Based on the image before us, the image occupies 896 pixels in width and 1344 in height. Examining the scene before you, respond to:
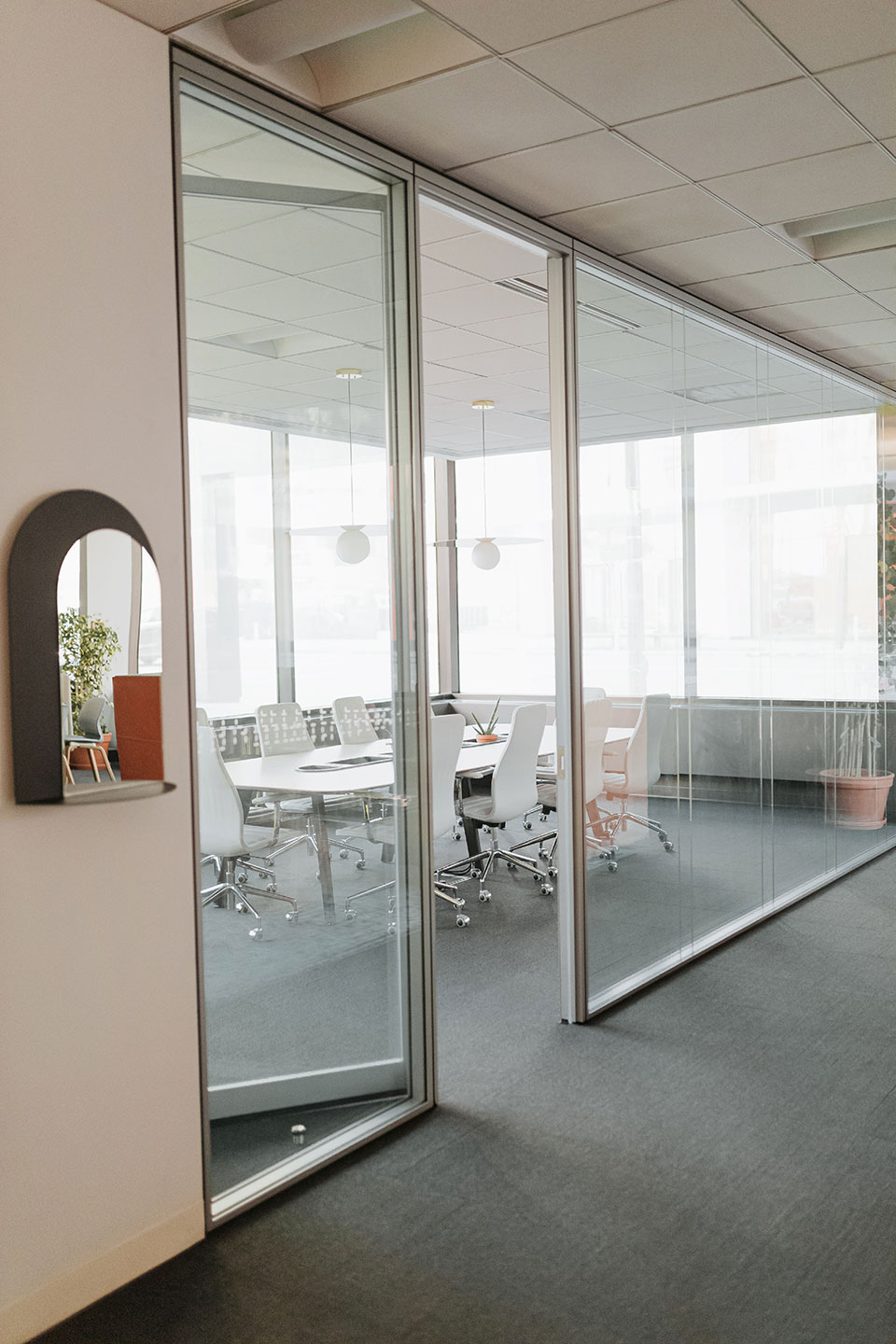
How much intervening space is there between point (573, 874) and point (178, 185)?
2.69 metres

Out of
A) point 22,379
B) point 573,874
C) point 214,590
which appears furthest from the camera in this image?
point 573,874

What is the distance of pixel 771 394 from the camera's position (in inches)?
235

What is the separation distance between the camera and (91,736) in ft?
8.51

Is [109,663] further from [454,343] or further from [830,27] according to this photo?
[454,343]

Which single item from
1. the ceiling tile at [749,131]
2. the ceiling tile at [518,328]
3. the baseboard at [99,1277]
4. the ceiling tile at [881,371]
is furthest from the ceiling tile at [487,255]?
the baseboard at [99,1277]

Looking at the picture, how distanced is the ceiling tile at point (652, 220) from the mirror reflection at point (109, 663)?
2.23 m

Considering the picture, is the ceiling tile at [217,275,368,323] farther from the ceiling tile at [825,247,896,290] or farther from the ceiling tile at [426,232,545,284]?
the ceiling tile at [825,247,896,290]

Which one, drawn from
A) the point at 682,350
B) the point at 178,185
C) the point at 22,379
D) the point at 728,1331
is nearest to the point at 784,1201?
the point at 728,1331

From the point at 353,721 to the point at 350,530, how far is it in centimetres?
55

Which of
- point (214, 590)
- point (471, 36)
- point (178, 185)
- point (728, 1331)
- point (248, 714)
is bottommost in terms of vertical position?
point (728, 1331)

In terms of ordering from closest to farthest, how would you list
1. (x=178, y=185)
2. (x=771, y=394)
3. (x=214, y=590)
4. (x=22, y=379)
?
1. (x=22, y=379)
2. (x=178, y=185)
3. (x=214, y=590)
4. (x=771, y=394)

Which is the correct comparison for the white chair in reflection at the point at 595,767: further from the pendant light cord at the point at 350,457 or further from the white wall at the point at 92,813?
the white wall at the point at 92,813

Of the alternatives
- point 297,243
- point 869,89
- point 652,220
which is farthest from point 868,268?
point 297,243

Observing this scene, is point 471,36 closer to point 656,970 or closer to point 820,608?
point 656,970
